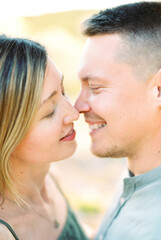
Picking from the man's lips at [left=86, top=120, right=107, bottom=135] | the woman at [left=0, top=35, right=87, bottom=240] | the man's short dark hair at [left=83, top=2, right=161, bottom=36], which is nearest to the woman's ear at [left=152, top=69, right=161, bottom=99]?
the man's short dark hair at [left=83, top=2, right=161, bottom=36]

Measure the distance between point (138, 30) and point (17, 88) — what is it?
1.01m

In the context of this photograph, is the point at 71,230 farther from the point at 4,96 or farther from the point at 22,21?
the point at 22,21

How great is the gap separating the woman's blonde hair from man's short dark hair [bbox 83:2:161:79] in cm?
62

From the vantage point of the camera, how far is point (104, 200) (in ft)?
19.6

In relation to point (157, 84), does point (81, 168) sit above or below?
below

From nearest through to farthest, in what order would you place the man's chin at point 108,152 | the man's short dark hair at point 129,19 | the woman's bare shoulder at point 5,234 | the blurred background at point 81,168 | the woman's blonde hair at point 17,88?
the woman's bare shoulder at point 5,234 → the woman's blonde hair at point 17,88 → the man's short dark hair at point 129,19 → the man's chin at point 108,152 → the blurred background at point 81,168

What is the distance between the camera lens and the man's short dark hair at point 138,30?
→ 2.62 metres

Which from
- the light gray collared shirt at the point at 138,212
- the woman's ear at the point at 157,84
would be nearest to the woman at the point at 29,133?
the light gray collared shirt at the point at 138,212

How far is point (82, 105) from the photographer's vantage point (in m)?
2.83

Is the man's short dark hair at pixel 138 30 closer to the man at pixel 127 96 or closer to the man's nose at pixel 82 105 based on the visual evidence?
the man at pixel 127 96

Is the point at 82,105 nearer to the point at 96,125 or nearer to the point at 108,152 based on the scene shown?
the point at 96,125

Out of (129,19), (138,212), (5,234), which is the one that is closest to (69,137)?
(138,212)

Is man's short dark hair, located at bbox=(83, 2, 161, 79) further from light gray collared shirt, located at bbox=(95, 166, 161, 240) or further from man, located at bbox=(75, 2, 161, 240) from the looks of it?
light gray collared shirt, located at bbox=(95, 166, 161, 240)

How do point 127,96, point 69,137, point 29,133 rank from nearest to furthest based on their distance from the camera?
1. point 29,133
2. point 127,96
3. point 69,137
